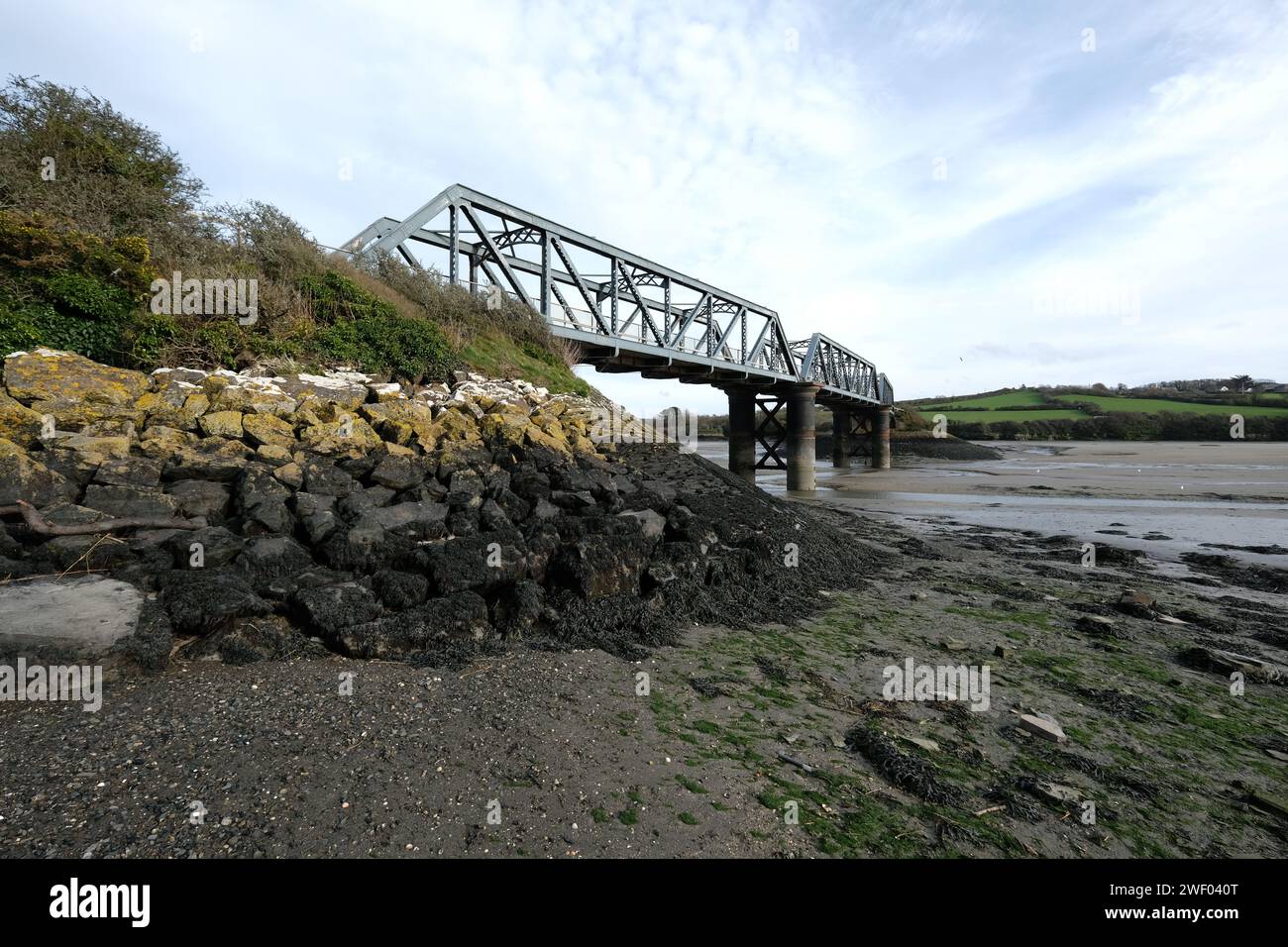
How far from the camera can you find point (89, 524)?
5773 millimetres

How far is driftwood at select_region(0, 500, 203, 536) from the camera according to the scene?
18.2ft

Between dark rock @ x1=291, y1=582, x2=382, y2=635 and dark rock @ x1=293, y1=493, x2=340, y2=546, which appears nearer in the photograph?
dark rock @ x1=291, y1=582, x2=382, y2=635

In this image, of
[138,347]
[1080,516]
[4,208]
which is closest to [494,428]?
[138,347]

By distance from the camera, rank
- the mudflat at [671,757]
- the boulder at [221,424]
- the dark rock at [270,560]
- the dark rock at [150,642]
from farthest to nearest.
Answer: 1. the boulder at [221,424]
2. the dark rock at [270,560]
3. the dark rock at [150,642]
4. the mudflat at [671,757]

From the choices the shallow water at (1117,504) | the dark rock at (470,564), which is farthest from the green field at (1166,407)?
the dark rock at (470,564)

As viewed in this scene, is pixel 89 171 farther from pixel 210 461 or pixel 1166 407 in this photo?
pixel 1166 407

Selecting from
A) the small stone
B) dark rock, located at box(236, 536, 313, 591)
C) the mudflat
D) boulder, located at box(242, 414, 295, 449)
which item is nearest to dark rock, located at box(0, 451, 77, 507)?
boulder, located at box(242, 414, 295, 449)

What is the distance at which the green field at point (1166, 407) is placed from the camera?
222 feet

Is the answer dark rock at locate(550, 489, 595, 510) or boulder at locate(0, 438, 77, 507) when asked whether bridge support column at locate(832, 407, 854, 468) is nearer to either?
dark rock at locate(550, 489, 595, 510)

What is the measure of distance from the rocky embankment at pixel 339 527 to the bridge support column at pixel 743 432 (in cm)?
2547

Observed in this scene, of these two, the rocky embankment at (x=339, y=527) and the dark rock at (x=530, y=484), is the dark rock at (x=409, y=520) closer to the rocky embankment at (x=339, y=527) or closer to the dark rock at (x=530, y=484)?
the rocky embankment at (x=339, y=527)

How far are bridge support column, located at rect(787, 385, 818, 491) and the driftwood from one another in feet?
99.2

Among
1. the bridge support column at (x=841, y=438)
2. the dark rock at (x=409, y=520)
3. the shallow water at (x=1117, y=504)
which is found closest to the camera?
the dark rock at (x=409, y=520)

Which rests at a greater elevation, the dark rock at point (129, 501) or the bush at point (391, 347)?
the bush at point (391, 347)
